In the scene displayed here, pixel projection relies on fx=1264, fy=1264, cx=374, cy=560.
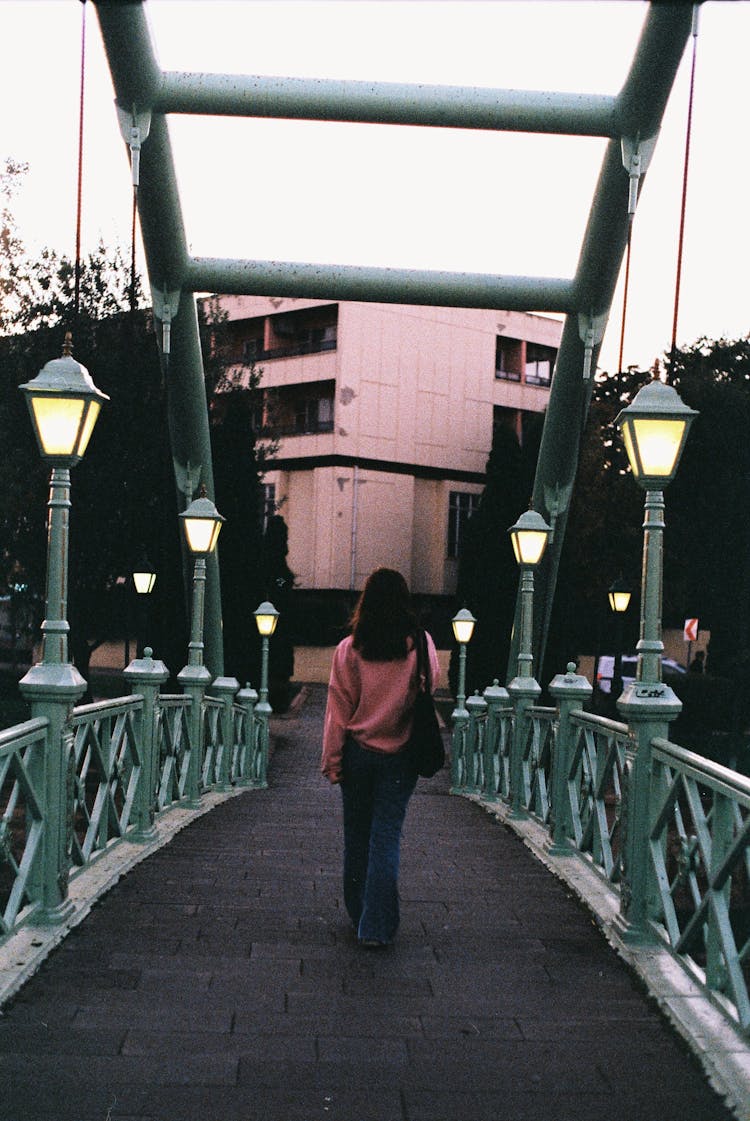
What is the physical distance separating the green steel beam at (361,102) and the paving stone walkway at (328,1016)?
Answer: 634cm

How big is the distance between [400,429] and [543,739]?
33.6m

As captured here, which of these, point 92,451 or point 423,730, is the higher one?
point 92,451

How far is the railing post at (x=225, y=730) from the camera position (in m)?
14.5

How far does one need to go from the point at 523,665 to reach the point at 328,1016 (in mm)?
6810

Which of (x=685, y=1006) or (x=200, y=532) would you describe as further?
(x=200, y=532)

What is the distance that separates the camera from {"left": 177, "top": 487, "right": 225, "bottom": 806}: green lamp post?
36.2 ft

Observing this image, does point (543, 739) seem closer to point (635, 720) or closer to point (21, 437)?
point (635, 720)

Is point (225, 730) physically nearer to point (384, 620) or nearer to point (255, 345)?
point (384, 620)

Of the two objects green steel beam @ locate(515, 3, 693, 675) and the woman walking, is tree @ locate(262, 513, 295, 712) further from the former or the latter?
the woman walking

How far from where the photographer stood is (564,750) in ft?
A: 26.5

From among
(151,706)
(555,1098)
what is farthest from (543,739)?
(555,1098)

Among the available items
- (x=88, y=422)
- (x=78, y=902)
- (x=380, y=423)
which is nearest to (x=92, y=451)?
(x=88, y=422)

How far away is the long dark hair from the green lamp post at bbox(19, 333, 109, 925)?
1334 mm

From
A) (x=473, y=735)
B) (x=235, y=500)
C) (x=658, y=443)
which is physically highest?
(x=658, y=443)
